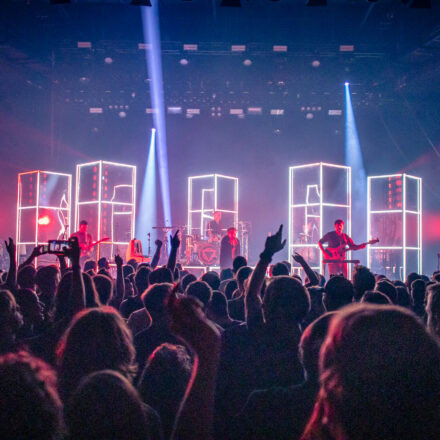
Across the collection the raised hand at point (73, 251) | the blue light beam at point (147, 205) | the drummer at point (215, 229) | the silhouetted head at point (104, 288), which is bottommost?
the silhouetted head at point (104, 288)

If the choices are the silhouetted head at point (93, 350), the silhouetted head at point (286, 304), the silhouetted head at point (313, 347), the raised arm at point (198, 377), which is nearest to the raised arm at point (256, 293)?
the silhouetted head at point (286, 304)

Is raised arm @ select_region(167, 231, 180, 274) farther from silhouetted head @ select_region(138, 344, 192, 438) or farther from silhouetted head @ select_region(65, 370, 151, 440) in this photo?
silhouetted head @ select_region(65, 370, 151, 440)

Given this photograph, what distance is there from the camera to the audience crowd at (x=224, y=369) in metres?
1.05

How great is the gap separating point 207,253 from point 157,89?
25.3 ft

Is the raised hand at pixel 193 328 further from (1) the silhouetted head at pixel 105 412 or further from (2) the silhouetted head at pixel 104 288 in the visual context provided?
(2) the silhouetted head at pixel 104 288

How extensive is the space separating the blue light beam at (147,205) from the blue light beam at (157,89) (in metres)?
0.39

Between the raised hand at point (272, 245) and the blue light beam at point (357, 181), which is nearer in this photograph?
the raised hand at point (272, 245)

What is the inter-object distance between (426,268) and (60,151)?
54.8 feet

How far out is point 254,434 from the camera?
1.99 m

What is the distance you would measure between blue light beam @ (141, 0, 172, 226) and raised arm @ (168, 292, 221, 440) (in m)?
14.6

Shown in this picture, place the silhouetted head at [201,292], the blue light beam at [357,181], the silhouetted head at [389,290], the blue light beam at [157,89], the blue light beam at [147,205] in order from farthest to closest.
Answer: the blue light beam at [147,205] → the blue light beam at [357,181] → the blue light beam at [157,89] → the silhouetted head at [389,290] → the silhouetted head at [201,292]

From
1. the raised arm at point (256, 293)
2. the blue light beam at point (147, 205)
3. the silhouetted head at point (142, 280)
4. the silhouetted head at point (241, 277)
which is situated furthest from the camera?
the blue light beam at point (147, 205)

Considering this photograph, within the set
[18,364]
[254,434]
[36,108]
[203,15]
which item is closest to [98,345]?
[18,364]

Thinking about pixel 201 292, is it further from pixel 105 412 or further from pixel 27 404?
pixel 27 404
